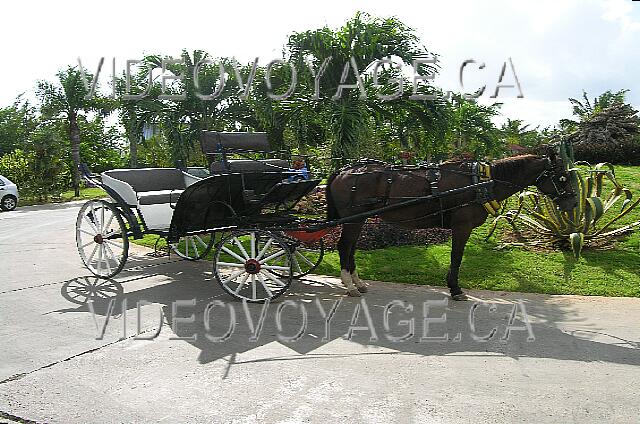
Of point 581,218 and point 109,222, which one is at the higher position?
point 109,222

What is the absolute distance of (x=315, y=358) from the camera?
5.22 metres

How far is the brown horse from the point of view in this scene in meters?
7.21

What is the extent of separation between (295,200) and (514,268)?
3507 mm

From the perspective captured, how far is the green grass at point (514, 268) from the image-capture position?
309 inches

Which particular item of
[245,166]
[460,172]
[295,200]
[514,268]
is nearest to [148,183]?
[245,166]

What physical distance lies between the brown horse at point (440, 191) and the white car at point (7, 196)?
1935 centimetres

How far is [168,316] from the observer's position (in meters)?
6.67

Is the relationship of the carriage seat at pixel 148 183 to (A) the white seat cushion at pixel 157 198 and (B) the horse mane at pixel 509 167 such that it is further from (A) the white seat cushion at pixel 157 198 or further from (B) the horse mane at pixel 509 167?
(B) the horse mane at pixel 509 167

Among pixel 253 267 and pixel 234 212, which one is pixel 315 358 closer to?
pixel 253 267

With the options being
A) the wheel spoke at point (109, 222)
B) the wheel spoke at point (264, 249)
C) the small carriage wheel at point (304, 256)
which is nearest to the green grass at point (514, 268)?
the small carriage wheel at point (304, 256)

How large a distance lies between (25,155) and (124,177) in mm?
20996

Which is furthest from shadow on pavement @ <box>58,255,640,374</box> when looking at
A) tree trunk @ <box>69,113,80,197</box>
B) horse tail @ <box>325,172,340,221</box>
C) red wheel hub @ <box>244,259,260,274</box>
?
tree trunk @ <box>69,113,80,197</box>

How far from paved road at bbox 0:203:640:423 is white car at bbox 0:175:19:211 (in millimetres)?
16587

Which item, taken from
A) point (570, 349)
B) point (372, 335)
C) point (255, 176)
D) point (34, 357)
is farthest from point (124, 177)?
point (570, 349)
